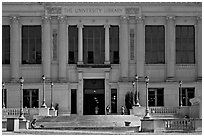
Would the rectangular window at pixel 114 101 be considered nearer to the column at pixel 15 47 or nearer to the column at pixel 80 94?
the column at pixel 80 94

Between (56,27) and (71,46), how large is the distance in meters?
2.54

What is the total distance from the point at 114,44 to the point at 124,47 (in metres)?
1.25

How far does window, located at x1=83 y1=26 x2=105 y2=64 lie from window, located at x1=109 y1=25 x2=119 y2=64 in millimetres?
977

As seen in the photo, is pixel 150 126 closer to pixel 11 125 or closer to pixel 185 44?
pixel 11 125

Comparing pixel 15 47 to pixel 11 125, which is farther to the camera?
pixel 15 47

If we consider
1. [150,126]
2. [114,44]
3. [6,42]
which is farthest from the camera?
[114,44]

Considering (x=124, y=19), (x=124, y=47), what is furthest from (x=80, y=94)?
(x=124, y=19)

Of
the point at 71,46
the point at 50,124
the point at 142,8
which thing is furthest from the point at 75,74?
the point at 50,124

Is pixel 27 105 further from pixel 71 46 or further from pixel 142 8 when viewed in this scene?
pixel 142 8

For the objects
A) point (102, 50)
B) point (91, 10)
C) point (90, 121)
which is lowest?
point (90, 121)

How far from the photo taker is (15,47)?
6378cm

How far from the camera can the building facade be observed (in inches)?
2511

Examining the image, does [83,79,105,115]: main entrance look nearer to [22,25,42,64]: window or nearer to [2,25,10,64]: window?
[22,25,42,64]: window

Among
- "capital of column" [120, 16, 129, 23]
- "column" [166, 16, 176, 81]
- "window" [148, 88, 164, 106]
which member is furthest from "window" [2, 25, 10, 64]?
"column" [166, 16, 176, 81]
